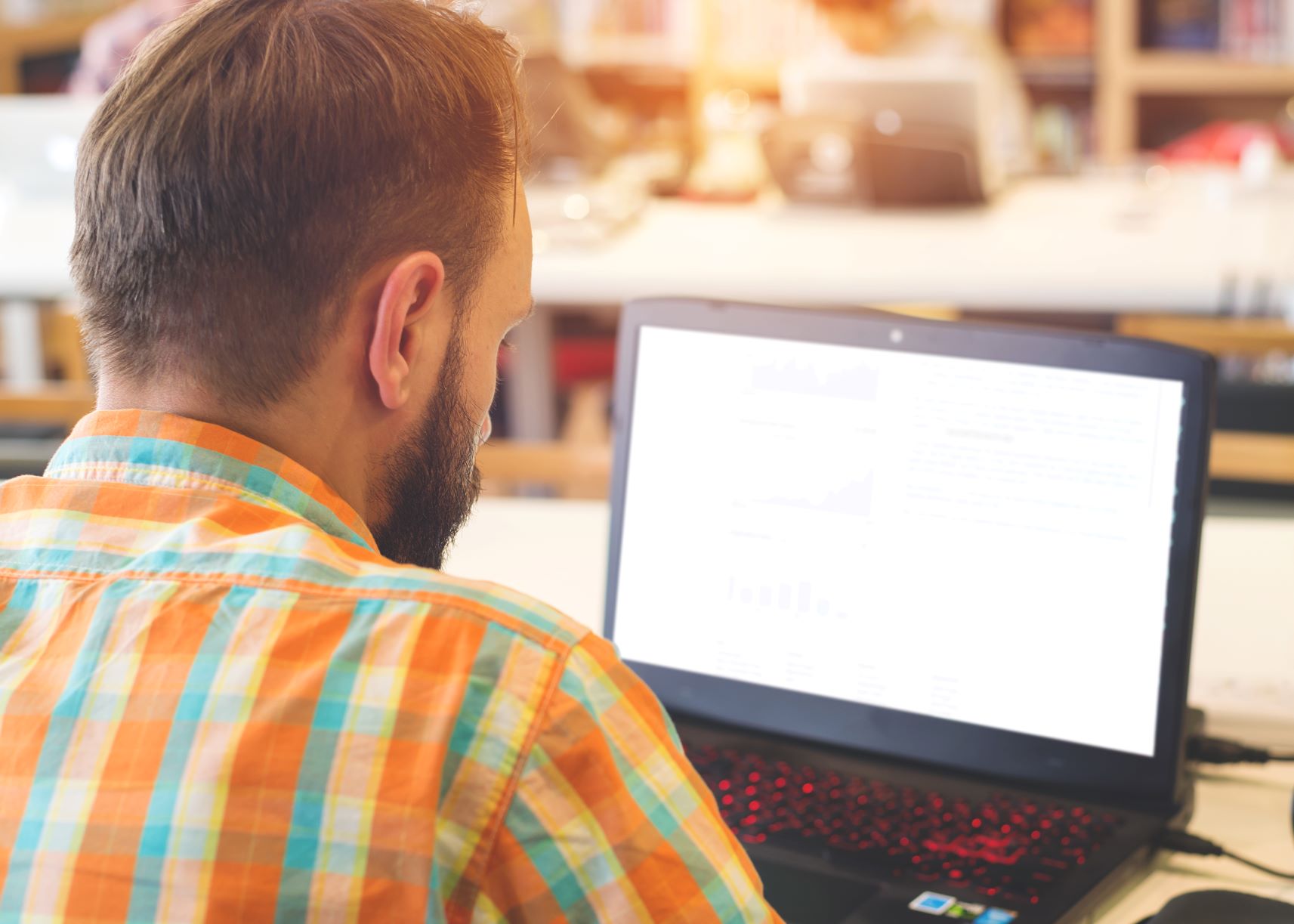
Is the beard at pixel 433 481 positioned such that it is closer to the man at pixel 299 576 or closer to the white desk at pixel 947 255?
the man at pixel 299 576

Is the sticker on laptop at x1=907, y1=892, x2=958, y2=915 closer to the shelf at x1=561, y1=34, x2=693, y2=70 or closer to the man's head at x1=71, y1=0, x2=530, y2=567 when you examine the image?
the man's head at x1=71, y1=0, x2=530, y2=567

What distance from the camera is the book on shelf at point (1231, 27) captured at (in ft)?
13.2

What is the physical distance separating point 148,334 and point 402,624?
0.65 ft

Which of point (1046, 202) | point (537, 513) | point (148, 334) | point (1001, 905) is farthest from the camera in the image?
point (1046, 202)

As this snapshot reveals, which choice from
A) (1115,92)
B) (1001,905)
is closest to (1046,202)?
(1115,92)

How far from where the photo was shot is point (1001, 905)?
79 cm

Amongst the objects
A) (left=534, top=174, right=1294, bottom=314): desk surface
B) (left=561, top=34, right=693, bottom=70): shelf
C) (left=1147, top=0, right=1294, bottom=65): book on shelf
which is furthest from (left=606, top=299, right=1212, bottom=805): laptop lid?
(left=1147, top=0, right=1294, bottom=65): book on shelf

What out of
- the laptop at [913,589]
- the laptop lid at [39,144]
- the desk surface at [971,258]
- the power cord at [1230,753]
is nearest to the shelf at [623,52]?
the desk surface at [971,258]

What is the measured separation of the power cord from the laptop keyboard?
0.15 m

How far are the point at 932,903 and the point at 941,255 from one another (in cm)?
192

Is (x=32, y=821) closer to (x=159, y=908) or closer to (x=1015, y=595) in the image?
(x=159, y=908)

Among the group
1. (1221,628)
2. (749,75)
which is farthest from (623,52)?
(1221,628)

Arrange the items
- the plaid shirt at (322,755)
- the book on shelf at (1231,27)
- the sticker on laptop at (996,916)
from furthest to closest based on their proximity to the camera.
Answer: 1. the book on shelf at (1231,27)
2. the sticker on laptop at (996,916)
3. the plaid shirt at (322,755)

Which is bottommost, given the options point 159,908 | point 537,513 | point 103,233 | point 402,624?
point 537,513
